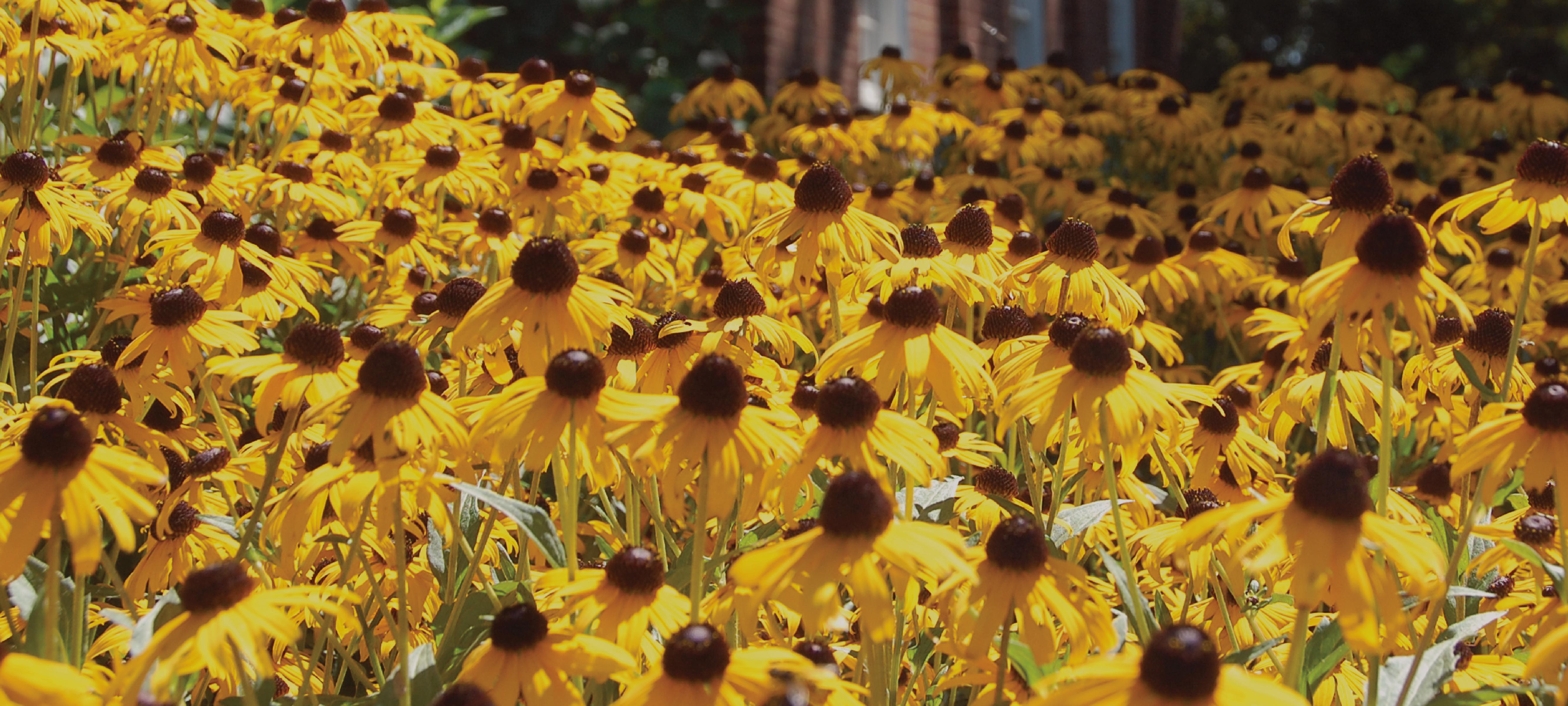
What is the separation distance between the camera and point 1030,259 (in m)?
2.20

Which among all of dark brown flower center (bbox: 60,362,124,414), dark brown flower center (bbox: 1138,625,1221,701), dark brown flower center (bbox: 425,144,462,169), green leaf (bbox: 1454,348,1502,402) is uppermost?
dark brown flower center (bbox: 1138,625,1221,701)

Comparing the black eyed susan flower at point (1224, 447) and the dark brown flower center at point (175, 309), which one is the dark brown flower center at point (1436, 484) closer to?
the black eyed susan flower at point (1224, 447)

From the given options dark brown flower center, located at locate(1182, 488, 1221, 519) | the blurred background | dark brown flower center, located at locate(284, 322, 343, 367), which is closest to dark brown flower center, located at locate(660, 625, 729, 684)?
dark brown flower center, located at locate(284, 322, 343, 367)

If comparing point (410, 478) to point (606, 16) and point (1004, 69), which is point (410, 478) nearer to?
point (1004, 69)

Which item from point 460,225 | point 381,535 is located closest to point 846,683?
point 381,535

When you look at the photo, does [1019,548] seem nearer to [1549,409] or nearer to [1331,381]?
[1331,381]

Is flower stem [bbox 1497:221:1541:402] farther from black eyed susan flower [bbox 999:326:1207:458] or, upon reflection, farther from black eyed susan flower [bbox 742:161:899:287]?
black eyed susan flower [bbox 742:161:899:287]

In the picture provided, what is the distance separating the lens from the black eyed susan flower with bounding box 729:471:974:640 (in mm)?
1222

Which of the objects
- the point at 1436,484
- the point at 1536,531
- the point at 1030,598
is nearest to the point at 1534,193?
the point at 1536,531

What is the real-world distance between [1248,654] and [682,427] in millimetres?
720

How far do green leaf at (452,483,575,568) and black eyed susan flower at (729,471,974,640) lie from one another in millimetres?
275

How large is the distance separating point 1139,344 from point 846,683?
1.49m

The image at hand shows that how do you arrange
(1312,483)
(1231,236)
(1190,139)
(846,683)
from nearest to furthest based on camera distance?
(1312,483)
(846,683)
(1231,236)
(1190,139)

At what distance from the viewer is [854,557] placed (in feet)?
4.16
